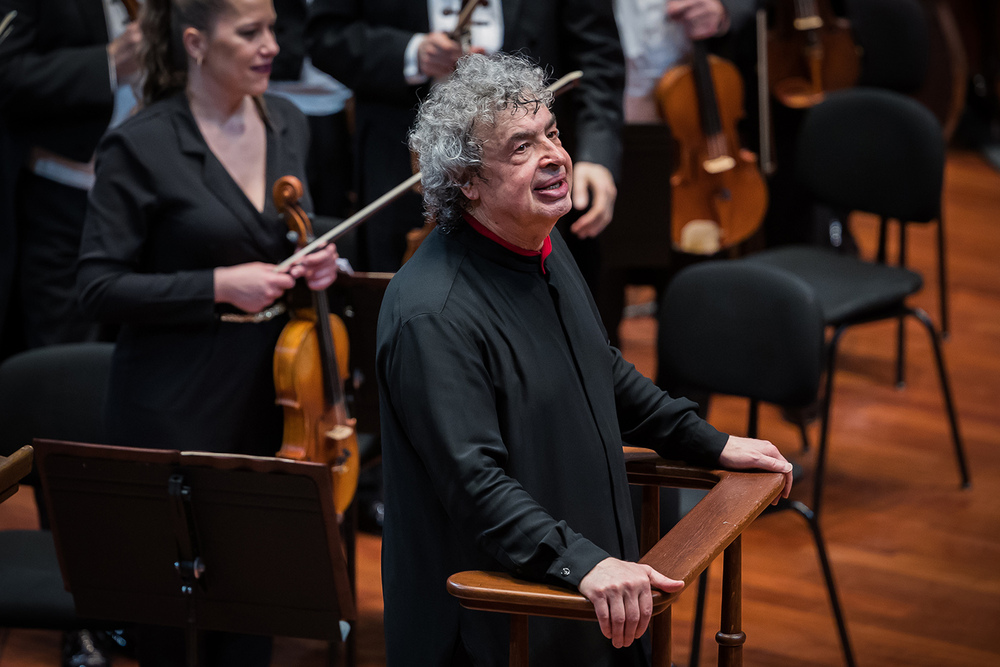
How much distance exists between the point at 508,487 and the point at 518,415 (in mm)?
123

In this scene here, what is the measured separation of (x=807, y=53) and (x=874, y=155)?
59 centimetres

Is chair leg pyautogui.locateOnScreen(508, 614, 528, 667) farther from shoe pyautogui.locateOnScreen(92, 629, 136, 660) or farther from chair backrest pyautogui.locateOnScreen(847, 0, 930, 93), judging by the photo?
chair backrest pyautogui.locateOnScreen(847, 0, 930, 93)

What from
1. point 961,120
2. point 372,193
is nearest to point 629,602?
point 372,193

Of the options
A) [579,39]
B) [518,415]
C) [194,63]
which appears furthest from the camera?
[579,39]

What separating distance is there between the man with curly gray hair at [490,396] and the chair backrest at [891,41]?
3115 mm

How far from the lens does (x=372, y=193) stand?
292 centimetres

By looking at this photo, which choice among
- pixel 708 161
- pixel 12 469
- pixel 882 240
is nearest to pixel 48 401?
pixel 12 469

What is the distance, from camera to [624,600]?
1435 mm

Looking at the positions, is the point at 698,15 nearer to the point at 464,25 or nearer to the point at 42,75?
the point at 464,25

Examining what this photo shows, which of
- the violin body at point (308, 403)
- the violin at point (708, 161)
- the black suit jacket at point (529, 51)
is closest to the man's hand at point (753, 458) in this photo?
the violin body at point (308, 403)

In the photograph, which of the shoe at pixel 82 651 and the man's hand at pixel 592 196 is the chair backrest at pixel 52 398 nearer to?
the shoe at pixel 82 651

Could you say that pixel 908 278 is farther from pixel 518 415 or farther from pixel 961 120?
pixel 961 120

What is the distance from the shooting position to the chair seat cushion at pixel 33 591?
2.22 metres

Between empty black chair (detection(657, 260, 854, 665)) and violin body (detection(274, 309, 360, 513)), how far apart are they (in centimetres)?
83
